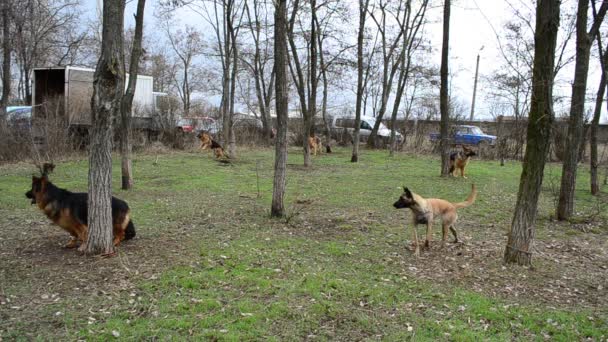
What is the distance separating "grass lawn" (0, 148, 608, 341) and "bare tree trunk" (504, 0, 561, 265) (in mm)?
400

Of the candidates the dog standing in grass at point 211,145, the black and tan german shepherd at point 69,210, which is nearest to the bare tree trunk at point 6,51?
the dog standing in grass at point 211,145

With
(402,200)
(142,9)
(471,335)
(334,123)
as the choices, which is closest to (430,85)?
(334,123)

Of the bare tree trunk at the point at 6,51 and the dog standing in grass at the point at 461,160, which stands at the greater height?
the bare tree trunk at the point at 6,51

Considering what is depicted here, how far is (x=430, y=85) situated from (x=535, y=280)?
83.7 feet

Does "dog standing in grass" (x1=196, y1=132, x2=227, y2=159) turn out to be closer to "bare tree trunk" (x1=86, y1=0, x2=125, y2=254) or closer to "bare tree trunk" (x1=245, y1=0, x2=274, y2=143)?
"bare tree trunk" (x1=245, y1=0, x2=274, y2=143)

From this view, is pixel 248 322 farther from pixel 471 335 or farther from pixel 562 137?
pixel 562 137

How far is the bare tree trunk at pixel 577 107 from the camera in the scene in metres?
8.55

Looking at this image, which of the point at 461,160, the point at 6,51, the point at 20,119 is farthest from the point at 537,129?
the point at 6,51

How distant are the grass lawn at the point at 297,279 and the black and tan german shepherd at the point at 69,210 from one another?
1.15ft

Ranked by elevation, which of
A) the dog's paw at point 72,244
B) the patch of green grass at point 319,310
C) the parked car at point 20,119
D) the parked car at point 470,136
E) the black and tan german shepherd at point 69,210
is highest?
the parked car at point 470,136

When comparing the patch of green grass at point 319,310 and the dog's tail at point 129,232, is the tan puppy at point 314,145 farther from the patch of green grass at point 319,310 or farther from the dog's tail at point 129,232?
the patch of green grass at point 319,310

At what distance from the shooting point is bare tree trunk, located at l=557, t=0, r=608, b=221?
8547mm

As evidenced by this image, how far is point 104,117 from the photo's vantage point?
5340 mm

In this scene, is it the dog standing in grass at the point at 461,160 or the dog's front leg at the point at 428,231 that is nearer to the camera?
the dog's front leg at the point at 428,231
